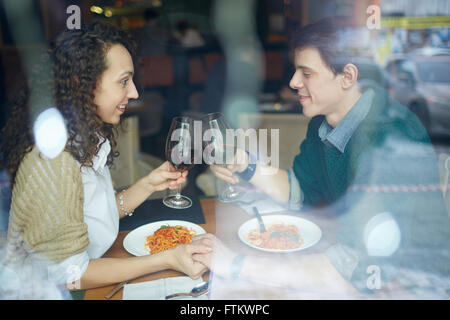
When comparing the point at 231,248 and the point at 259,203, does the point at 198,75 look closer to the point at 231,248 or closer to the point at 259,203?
the point at 259,203

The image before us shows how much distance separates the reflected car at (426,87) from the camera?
4.04m

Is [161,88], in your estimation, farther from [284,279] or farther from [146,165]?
[284,279]

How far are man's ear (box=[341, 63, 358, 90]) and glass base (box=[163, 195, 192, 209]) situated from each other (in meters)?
0.71

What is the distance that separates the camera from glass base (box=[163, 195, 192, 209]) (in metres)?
1.52

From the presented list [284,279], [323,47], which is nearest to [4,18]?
[323,47]

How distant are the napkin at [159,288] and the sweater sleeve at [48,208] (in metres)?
0.18

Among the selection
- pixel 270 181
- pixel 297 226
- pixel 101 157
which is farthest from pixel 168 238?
pixel 270 181

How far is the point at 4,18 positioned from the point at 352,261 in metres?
5.47

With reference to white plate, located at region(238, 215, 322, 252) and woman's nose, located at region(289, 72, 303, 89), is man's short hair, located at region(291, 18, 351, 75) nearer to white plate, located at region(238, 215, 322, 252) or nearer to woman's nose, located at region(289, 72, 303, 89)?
woman's nose, located at region(289, 72, 303, 89)

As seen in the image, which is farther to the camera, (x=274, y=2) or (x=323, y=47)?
(x=274, y=2)

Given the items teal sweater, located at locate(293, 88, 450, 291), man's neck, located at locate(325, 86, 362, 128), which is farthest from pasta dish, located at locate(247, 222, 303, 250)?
man's neck, located at locate(325, 86, 362, 128)

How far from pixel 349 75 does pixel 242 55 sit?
10.0ft

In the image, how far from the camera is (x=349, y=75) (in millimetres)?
1406

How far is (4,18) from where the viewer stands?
16.7 ft
